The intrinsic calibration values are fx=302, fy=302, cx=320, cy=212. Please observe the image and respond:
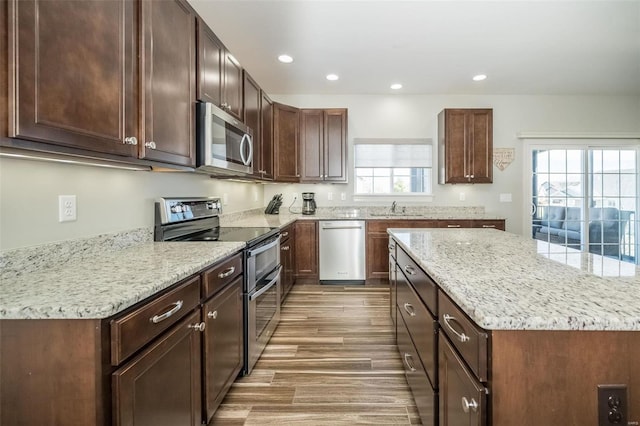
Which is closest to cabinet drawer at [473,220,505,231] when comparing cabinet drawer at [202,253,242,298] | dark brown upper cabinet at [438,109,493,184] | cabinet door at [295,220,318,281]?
dark brown upper cabinet at [438,109,493,184]

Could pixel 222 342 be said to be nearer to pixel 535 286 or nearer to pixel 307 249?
pixel 535 286

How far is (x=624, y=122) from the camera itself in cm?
448

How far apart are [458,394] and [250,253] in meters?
1.33

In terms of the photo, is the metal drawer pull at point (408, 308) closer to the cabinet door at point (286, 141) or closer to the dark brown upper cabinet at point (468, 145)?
the cabinet door at point (286, 141)

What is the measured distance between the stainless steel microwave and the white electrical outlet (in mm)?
681

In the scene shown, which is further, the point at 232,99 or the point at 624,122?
the point at 624,122

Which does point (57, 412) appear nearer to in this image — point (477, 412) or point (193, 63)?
point (477, 412)

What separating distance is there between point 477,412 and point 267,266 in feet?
5.50

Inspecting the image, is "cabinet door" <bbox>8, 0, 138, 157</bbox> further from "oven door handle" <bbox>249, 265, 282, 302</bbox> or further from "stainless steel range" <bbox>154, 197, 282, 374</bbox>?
"oven door handle" <bbox>249, 265, 282, 302</bbox>

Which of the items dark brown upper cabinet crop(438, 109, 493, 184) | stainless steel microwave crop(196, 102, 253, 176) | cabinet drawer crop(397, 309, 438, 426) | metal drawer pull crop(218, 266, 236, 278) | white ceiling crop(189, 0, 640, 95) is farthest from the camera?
dark brown upper cabinet crop(438, 109, 493, 184)

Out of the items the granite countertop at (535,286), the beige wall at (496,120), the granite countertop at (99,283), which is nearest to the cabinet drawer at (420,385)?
the granite countertop at (535,286)

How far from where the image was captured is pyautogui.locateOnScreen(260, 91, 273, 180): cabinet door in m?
3.38

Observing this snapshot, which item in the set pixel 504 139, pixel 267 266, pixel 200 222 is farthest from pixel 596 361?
pixel 504 139

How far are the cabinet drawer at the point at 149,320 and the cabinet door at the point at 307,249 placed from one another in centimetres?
267
